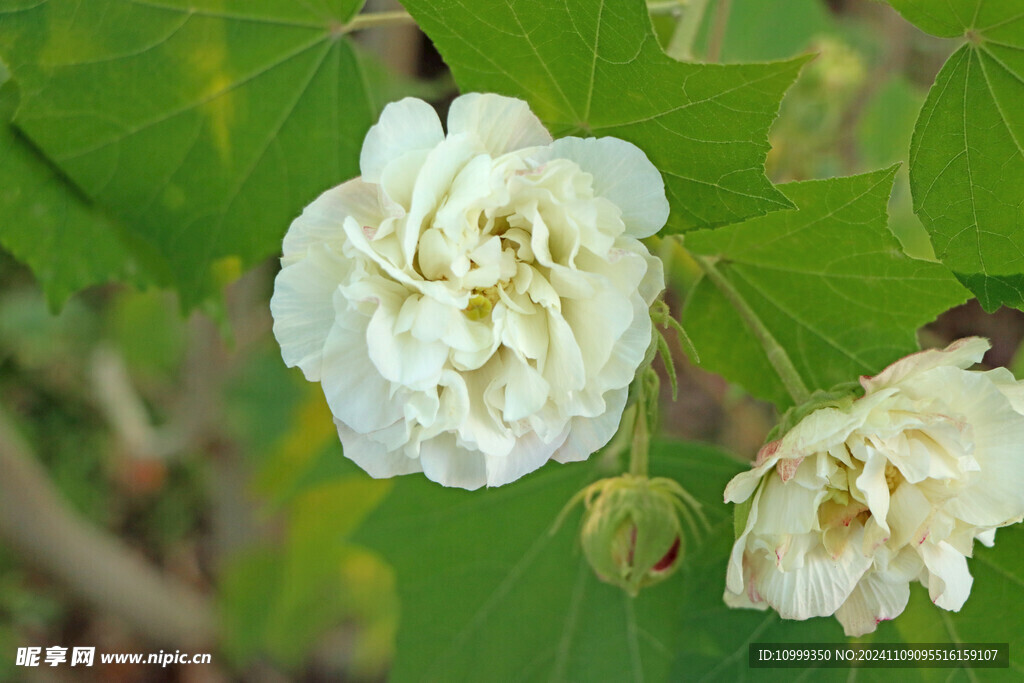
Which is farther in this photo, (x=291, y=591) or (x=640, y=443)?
(x=291, y=591)

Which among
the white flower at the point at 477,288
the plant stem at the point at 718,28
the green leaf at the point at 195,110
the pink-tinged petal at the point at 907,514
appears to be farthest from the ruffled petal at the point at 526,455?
the plant stem at the point at 718,28

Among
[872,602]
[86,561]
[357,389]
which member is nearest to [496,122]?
[357,389]

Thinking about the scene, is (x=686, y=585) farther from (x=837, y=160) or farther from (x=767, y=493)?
(x=837, y=160)

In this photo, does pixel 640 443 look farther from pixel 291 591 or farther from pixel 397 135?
pixel 291 591

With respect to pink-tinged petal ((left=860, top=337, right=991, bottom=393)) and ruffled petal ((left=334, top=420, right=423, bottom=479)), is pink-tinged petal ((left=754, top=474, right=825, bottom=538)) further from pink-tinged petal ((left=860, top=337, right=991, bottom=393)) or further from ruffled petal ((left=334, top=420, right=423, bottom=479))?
ruffled petal ((left=334, top=420, right=423, bottom=479))

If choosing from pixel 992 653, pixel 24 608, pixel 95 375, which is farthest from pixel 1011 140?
pixel 24 608

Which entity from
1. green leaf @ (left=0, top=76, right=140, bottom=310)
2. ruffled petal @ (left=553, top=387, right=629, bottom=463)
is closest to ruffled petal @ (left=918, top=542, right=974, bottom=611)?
ruffled petal @ (left=553, top=387, right=629, bottom=463)
